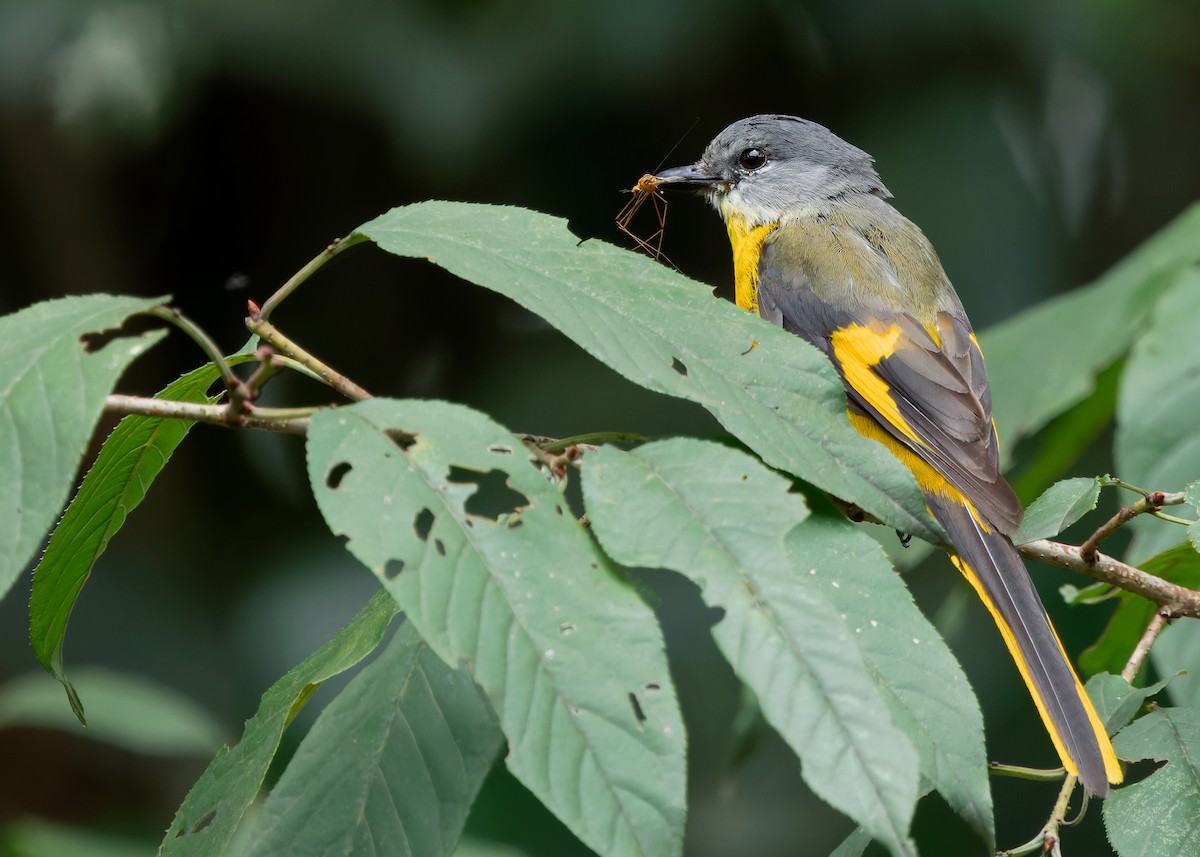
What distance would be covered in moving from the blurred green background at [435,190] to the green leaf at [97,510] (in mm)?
2979

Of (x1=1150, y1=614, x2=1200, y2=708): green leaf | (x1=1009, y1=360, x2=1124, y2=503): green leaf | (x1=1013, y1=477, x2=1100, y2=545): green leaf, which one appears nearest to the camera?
(x1=1013, y1=477, x2=1100, y2=545): green leaf

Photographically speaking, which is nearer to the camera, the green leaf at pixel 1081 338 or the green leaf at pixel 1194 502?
the green leaf at pixel 1194 502

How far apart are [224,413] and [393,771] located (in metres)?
0.52

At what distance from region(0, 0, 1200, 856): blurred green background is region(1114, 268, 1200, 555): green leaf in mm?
1927

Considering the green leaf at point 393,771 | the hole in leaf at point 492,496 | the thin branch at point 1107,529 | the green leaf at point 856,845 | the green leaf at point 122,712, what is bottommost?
the hole in leaf at point 492,496

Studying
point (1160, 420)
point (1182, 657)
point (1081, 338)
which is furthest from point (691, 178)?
point (1182, 657)

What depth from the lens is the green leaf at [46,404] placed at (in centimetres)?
122

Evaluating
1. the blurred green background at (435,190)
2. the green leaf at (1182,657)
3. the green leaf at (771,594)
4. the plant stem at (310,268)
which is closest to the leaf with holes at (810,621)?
the green leaf at (771,594)

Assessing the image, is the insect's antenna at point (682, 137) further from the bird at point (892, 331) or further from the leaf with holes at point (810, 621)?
the leaf with holes at point (810, 621)

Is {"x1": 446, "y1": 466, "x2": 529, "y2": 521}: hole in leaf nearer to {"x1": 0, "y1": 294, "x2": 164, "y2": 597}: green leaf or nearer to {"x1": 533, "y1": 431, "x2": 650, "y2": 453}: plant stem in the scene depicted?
{"x1": 533, "y1": 431, "x2": 650, "y2": 453}: plant stem

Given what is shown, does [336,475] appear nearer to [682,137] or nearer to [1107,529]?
[1107,529]

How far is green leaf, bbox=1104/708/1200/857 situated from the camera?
1.73 meters

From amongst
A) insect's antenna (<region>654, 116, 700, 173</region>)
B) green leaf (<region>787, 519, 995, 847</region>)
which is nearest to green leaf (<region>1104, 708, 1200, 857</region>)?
green leaf (<region>787, 519, 995, 847</region>)

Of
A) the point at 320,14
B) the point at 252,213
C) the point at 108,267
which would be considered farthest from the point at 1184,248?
the point at 108,267
